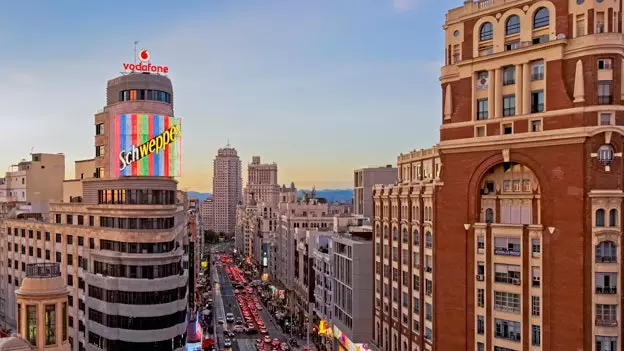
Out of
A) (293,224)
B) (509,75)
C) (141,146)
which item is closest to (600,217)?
(509,75)

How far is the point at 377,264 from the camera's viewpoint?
268ft

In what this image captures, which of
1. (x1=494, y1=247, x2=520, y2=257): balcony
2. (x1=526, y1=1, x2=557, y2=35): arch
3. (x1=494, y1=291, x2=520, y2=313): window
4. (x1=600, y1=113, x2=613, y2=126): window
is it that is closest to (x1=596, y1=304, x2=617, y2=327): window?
(x1=494, y1=291, x2=520, y2=313): window

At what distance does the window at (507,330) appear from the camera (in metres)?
52.0

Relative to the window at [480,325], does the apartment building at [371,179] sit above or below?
above

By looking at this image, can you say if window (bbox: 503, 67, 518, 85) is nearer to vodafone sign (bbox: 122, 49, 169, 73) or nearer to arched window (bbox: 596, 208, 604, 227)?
arched window (bbox: 596, 208, 604, 227)

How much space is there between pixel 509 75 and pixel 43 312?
41.5 meters

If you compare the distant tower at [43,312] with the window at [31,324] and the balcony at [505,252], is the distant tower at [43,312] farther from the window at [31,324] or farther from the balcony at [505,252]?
the balcony at [505,252]

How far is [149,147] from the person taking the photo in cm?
7294

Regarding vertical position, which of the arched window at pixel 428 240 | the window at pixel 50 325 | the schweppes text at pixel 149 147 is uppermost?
the schweppes text at pixel 149 147

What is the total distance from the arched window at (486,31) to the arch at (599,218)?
723 inches

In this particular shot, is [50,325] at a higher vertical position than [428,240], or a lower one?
lower

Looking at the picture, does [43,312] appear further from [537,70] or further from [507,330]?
[537,70]

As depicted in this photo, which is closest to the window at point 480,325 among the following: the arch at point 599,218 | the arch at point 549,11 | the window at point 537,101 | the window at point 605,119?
the arch at point 599,218

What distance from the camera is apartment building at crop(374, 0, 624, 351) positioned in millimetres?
47719
